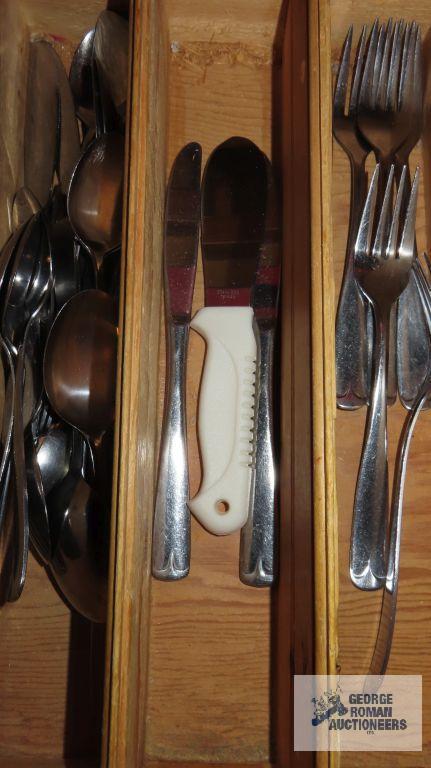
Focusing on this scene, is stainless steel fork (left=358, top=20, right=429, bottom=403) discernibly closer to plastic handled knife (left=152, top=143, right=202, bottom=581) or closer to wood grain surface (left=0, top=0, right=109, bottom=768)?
plastic handled knife (left=152, top=143, right=202, bottom=581)

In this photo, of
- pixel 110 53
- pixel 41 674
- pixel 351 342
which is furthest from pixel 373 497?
pixel 110 53

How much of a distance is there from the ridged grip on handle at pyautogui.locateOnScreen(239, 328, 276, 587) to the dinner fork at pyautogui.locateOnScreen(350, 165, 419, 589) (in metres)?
0.10

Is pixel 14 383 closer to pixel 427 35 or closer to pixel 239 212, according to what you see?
pixel 239 212

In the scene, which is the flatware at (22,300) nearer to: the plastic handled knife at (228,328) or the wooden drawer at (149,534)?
the wooden drawer at (149,534)

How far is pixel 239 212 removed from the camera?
2.66 ft

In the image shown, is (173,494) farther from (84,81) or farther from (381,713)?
(84,81)

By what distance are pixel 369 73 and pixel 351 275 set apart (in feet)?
0.98

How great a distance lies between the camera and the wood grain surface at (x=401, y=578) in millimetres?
740

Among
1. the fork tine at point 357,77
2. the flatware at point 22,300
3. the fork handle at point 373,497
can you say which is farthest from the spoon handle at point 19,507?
the fork tine at point 357,77

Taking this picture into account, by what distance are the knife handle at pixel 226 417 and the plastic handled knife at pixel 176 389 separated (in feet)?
0.08

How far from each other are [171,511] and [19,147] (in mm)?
558

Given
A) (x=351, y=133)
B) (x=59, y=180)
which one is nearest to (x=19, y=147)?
(x=59, y=180)

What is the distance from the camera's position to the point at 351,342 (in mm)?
768

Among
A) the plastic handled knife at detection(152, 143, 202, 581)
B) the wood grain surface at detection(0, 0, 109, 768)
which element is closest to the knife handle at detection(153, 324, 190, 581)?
the plastic handled knife at detection(152, 143, 202, 581)
